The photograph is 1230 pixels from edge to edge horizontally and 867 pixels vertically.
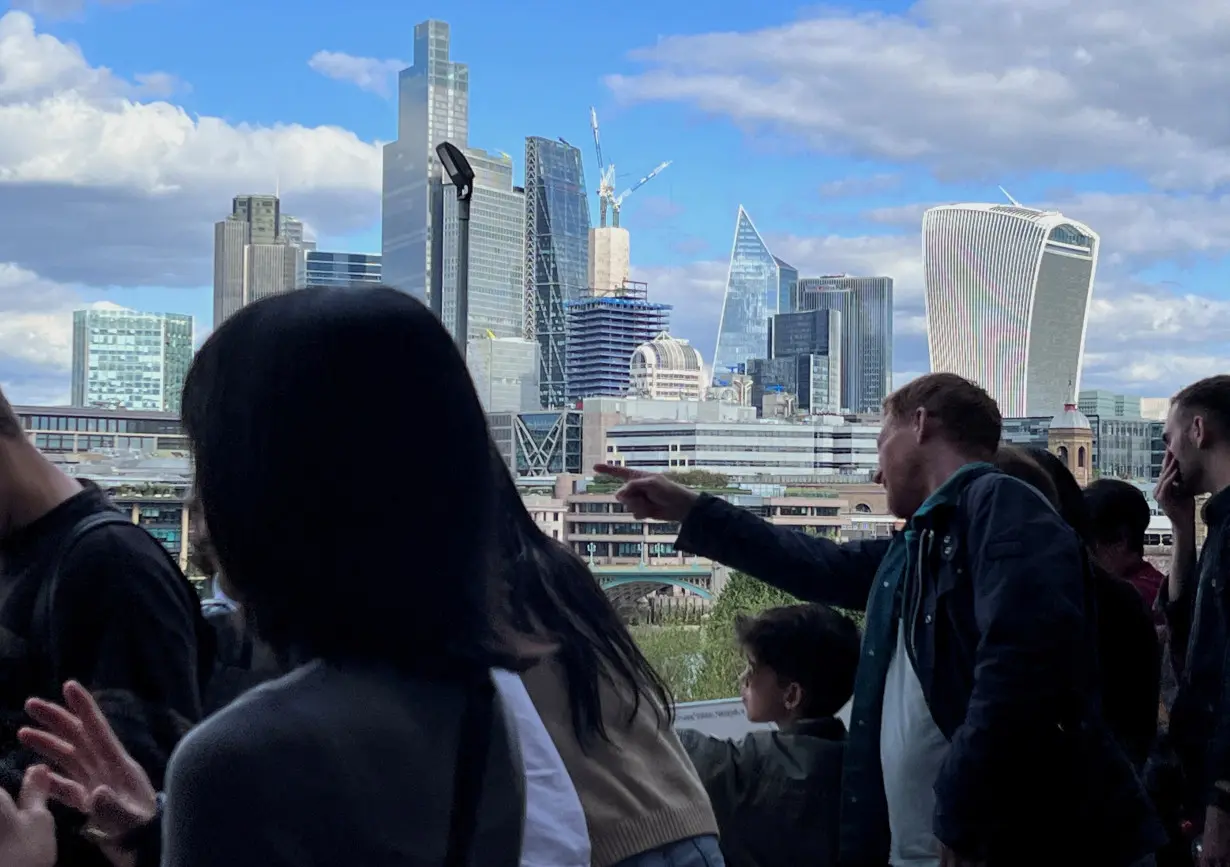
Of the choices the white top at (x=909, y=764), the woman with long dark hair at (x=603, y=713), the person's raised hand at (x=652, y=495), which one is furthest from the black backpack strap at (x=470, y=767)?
the person's raised hand at (x=652, y=495)

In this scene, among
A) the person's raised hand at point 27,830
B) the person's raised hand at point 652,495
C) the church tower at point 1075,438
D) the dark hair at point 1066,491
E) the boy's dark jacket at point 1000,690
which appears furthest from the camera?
the church tower at point 1075,438

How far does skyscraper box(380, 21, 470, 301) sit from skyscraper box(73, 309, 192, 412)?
2.64 feet

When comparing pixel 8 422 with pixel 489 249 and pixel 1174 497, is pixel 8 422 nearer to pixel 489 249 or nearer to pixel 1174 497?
pixel 1174 497

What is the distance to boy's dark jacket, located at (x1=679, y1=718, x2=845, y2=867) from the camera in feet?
7.02

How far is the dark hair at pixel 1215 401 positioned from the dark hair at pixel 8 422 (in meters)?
1.87

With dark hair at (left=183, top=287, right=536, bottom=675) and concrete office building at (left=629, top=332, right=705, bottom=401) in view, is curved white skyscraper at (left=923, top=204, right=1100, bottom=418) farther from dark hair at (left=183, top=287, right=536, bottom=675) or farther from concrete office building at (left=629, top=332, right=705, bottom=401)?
dark hair at (left=183, top=287, right=536, bottom=675)

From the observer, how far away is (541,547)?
→ 101 centimetres

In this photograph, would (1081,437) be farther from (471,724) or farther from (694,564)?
(471,724)

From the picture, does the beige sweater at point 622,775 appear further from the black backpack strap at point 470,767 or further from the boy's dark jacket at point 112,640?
the boy's dark jacket at point 112,640

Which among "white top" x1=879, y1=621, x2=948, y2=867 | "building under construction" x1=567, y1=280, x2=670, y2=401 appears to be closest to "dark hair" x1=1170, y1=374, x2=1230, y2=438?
"white top" x1=879, y1=621, x2=948, y2=867

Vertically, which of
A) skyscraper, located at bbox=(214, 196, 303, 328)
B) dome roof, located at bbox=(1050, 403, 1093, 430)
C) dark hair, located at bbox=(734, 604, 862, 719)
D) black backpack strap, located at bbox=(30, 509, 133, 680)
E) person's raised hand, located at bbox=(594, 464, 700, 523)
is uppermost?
skyscraper, located at bbox=(214, 196, 303, 328)

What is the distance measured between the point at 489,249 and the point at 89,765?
16264mm

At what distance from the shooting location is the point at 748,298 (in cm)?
3188

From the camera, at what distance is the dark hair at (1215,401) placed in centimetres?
228
